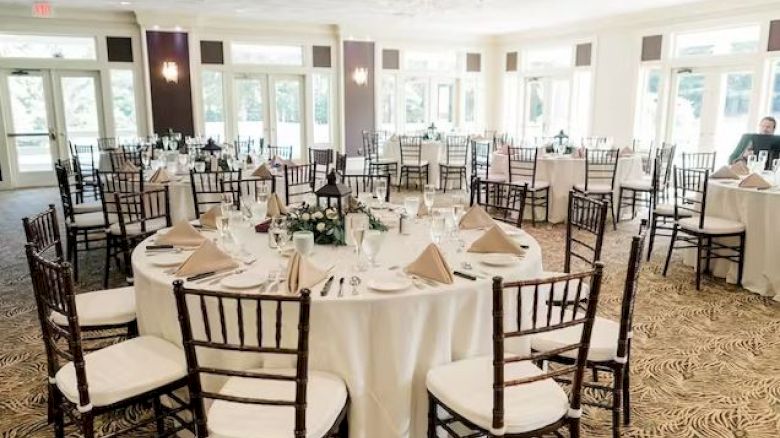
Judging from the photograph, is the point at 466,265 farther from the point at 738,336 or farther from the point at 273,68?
the point at 273,68

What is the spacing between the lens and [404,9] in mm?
10133

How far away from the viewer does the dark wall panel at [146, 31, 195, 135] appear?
11227mm

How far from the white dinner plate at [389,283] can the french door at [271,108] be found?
1017 cm

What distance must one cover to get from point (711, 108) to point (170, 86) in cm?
977

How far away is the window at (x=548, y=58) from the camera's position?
42.0 ft

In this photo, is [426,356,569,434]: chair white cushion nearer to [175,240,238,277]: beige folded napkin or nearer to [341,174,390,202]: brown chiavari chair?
[175,240,238,277]: beige folded napkin

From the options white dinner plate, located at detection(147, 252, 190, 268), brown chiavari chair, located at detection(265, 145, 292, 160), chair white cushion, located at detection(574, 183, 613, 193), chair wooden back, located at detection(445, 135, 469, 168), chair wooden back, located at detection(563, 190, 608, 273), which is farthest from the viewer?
chair wooden back, located at detection(445, 135, 469, 168)

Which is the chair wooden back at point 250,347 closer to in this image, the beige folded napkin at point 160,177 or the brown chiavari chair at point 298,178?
the brown chiavari chair at point 298,178

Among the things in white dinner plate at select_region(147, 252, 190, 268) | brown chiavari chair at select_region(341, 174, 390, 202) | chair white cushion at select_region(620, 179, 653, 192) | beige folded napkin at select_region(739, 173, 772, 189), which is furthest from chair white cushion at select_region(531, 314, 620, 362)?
chair white cushion at select_region(620, 179, 653, 192)

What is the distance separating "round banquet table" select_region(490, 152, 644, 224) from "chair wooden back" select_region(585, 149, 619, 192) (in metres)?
0.11

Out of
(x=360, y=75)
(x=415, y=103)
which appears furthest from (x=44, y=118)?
(x=415, y=103)

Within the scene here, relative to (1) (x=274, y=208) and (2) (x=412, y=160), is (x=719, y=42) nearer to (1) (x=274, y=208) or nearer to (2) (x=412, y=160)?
(2) (x=412, y=160)

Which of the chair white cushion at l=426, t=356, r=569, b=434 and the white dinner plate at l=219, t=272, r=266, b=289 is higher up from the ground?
the white dinner plate at l=219, t=272, r=266, b=289

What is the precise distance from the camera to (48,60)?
35.2ft
